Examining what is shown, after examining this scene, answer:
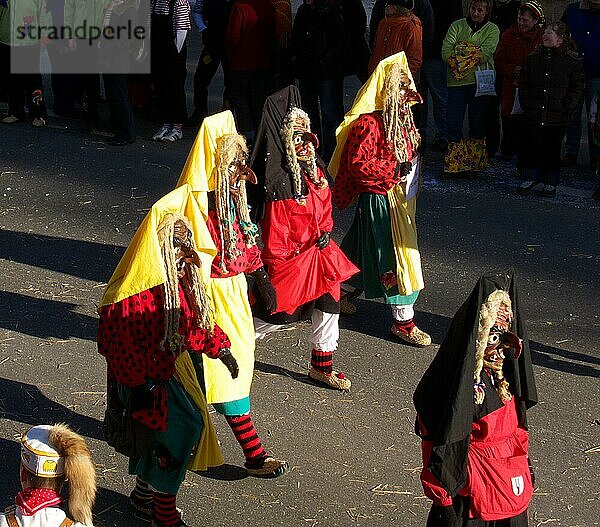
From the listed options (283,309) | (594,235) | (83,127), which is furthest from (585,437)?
(83,127)

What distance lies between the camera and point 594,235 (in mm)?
9727

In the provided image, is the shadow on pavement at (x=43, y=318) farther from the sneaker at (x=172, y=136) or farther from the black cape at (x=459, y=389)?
the sneaker at (x=172, y=136)

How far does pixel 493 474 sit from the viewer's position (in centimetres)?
461

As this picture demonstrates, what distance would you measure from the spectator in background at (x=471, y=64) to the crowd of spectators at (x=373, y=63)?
1 centimetres

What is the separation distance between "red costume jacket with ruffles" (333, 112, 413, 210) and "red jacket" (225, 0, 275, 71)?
15.0 ft

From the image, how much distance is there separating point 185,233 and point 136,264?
31cm

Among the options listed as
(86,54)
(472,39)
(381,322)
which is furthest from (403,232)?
(86,54)

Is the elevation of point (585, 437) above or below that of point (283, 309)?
below

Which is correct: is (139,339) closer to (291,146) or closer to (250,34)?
(291,146)

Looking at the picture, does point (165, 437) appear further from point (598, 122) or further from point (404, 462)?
point (598, 122)

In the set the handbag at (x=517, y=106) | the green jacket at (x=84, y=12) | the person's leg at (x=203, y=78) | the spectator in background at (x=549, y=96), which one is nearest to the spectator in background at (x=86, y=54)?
the green jacket at (x=84, y=12)

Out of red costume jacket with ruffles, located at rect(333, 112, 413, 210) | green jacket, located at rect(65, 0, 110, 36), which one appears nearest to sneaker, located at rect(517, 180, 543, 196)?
red costume jacket with ruffles, located at rect(333, 112, 413, 210)

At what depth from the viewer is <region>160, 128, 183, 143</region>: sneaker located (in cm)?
1234

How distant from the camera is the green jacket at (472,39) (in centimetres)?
1125
